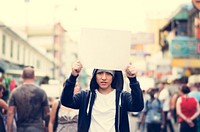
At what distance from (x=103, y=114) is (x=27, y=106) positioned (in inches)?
139

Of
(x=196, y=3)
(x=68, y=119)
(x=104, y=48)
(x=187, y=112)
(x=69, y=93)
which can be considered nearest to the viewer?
(x=104, y=48)

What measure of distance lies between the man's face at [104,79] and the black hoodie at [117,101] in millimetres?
78

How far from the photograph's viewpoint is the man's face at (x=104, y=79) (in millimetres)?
5613

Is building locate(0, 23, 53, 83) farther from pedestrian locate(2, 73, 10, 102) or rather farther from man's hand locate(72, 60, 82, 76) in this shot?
man's hand locate(72, 60, 82, 76)

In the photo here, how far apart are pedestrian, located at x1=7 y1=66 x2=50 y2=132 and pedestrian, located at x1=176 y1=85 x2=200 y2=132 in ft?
17.5

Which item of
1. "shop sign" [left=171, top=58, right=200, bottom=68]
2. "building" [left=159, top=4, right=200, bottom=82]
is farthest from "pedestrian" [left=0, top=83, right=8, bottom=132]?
"shop sign" [left=171, top=58, right=200, bottom=68]

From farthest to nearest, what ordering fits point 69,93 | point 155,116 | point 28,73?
point 155,116
point 28,73
point 69,93

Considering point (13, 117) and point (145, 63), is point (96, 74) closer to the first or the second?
point (13, 117)

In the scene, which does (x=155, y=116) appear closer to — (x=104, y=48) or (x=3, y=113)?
(x=3, y=113)

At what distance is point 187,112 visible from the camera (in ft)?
45.5

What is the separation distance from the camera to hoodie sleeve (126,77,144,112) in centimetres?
560

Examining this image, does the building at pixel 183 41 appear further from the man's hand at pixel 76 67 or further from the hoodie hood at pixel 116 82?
the man's hand at pixel 76 67

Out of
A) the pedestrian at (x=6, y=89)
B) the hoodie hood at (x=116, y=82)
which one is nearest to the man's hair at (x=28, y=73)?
the pedestrian at (x=6, y=89)

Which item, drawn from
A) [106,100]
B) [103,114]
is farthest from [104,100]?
[103,114]
